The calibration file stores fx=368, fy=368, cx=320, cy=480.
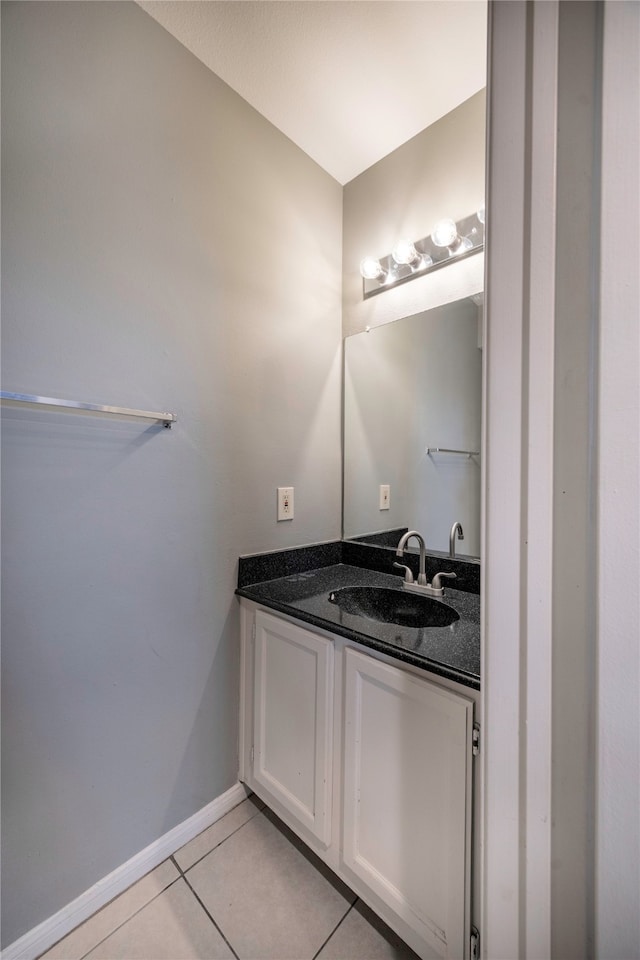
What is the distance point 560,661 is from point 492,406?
32 centimetres

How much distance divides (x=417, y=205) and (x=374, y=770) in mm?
1958

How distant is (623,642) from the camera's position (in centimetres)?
39

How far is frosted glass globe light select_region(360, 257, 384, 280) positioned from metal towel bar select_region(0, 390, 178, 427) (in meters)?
1.06

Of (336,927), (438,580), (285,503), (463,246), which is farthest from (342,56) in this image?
(336,927)

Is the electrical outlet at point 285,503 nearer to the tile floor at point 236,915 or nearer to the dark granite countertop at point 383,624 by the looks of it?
the dark granite countertop at point 383,624

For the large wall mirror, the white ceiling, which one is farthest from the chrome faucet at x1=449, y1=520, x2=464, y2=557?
the white ceiling

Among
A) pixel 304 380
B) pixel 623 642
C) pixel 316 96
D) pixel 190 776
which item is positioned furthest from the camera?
pixel 304 380

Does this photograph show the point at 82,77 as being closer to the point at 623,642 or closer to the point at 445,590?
the point at 623,642

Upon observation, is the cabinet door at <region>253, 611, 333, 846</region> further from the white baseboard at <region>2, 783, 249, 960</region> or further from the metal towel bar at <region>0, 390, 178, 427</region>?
the metal towel bar at <region>0, 390, 178, 427</region>

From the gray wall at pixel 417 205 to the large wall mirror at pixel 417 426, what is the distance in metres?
0.08

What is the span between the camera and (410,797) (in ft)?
2.93

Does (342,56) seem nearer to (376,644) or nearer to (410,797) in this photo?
(376,644)

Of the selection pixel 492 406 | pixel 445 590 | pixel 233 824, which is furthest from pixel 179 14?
pixel 233 824

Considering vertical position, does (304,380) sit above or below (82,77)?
below
